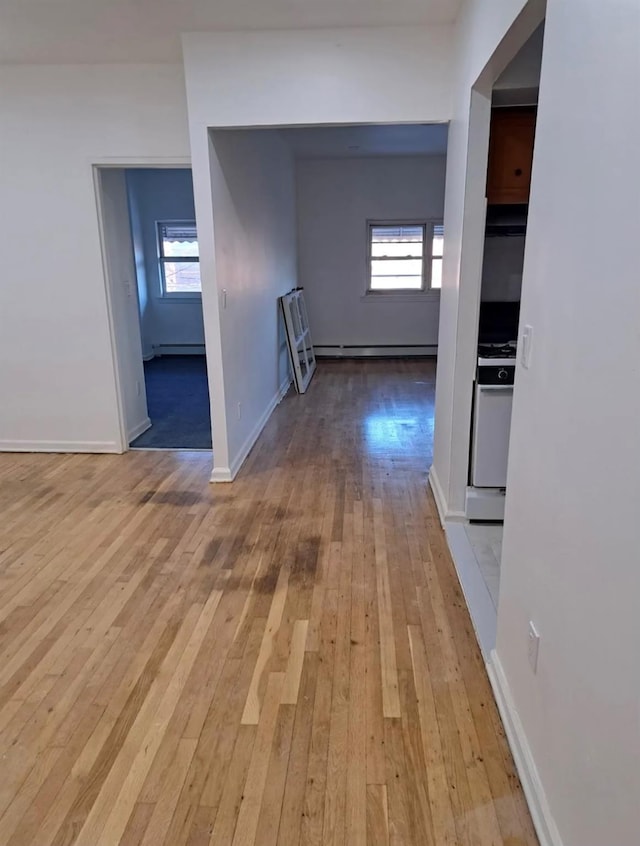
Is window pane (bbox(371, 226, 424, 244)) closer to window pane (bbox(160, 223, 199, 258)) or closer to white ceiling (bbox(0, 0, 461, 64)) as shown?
window pane (bbox(160, 223, 199, 258))

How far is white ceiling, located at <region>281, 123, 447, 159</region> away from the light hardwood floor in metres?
3.87

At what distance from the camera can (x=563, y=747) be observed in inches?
53.7

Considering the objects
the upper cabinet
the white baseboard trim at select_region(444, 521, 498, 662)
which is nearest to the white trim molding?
the white baseboard trim at select_region(444, 521, 498, 662)

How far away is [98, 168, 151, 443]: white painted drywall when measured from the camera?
420cm

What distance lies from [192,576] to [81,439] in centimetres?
222

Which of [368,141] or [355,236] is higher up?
[368,141]

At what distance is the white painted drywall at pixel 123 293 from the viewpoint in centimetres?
420

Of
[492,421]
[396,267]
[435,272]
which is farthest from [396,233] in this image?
[492,421]

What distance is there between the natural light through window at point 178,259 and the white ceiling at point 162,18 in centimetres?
494

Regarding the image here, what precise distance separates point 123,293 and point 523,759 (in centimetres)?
410

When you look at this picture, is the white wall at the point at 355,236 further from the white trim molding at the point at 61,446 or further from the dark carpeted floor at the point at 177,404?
the white trim molding at the point at 61,446

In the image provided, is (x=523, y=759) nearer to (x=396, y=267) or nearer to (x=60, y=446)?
(x=60, y=446)

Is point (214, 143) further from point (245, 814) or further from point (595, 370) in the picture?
point (245, 814)

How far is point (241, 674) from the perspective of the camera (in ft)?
6.89
